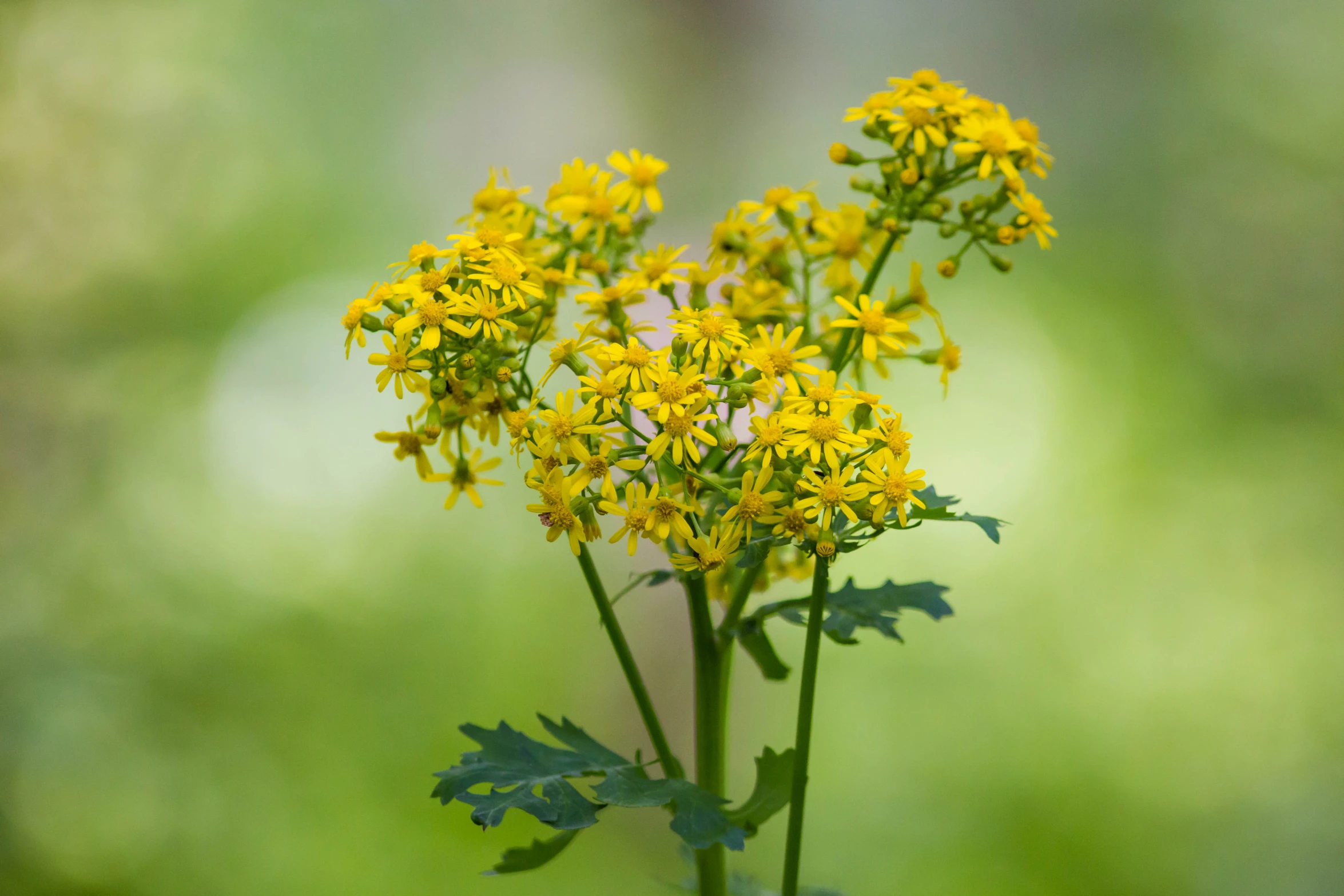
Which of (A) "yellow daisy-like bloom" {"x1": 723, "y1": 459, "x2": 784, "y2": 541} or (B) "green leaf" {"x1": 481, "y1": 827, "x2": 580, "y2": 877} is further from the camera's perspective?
(B) "green leaf" {"x1": 481, "y1": 827, "x2": 580, "y2": 877}

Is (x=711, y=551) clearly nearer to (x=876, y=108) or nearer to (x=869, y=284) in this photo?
(x=869, y=284)

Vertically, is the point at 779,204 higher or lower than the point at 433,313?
higher

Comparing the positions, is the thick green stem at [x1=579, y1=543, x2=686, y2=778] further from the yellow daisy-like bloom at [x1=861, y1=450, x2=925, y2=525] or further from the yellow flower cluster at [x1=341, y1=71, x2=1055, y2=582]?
the yellow daisy-like bloom at [x1=861, y1=450, x2=925, y2=525]

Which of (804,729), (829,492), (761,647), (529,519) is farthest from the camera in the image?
(529,519)

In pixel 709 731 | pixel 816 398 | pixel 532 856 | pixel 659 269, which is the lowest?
pixel 532 856

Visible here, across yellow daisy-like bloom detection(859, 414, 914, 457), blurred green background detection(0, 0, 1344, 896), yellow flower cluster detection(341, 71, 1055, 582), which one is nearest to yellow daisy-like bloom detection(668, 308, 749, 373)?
yellow flower cluster detection(341, 71, 1055, 582)

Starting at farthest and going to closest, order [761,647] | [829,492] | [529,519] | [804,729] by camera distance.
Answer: [529,519] → [761,647] → [804,729] → [829,492]

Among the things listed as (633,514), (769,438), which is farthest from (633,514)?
(769,438)
